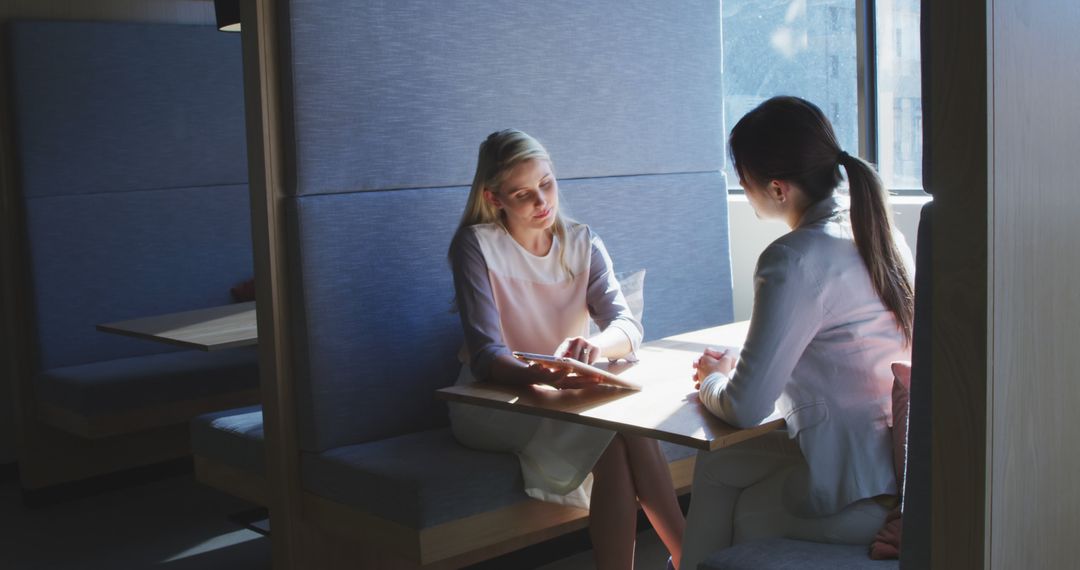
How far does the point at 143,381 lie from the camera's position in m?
3.91

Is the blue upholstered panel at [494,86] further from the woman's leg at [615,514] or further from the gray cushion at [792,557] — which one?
the gray cushion at [792,557]

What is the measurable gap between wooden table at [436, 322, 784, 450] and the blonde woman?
10cm

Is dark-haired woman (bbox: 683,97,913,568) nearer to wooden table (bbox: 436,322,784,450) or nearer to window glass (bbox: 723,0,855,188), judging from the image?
wooden table (bbox: 436,322,784,450)

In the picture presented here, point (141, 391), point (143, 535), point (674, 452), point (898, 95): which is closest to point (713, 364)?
point (674, 452)

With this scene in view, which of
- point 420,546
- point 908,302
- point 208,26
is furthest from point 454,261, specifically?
point 208,26

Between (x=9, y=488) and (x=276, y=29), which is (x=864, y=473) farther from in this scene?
(x=9, y=488)

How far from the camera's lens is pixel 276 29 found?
2.60 meters

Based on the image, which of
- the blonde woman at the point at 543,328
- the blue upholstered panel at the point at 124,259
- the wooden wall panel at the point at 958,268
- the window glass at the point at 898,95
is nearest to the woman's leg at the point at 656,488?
the blonde woman at the point at 543,328

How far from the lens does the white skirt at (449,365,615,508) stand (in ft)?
8.01

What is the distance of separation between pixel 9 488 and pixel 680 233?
2.78m

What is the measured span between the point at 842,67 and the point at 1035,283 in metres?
2.95

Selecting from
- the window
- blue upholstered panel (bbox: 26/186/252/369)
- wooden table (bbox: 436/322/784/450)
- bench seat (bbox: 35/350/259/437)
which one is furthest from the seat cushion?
the window

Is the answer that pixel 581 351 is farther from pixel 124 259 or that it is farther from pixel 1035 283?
pixel 124 259

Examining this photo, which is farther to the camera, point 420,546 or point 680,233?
point 680,233
